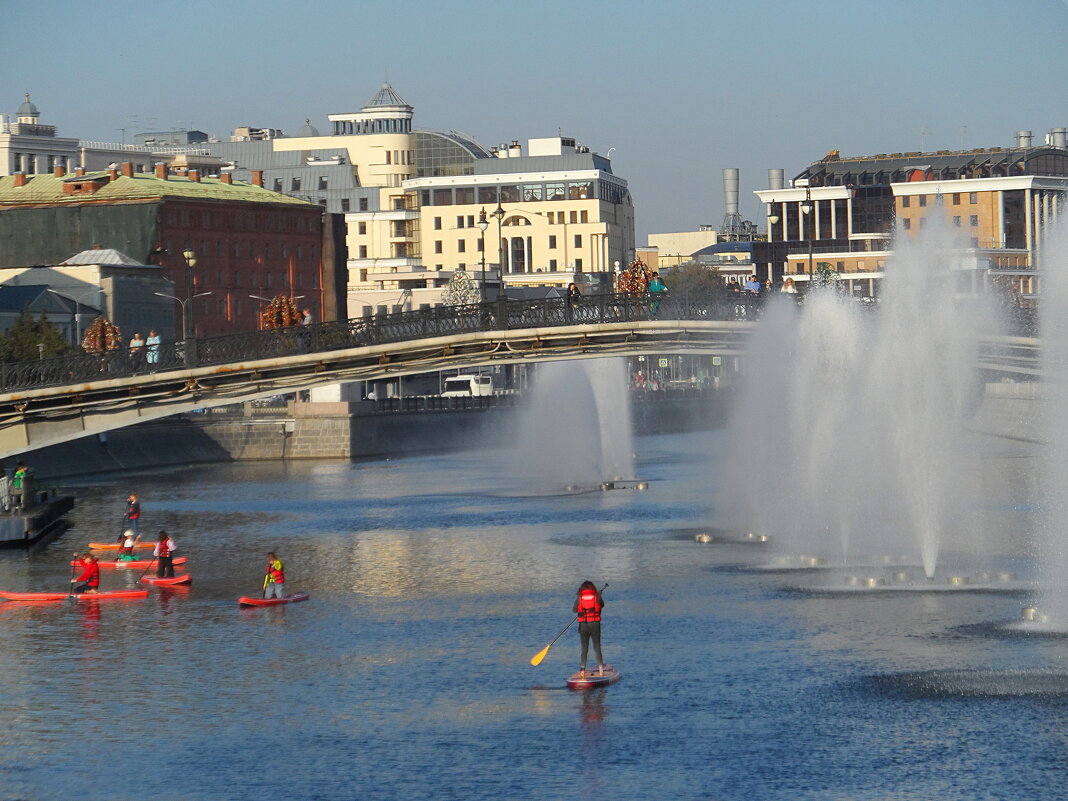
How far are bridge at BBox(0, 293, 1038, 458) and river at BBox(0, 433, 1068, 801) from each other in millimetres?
4779

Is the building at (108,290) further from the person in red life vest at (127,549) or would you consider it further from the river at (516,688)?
the river at (516,688)

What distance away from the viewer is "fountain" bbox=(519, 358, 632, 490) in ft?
303

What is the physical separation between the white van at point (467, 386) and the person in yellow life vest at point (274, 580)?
10281 centimetres

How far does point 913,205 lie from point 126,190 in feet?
256

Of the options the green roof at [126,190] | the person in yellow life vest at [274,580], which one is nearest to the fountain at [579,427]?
the person in yellow life vest at [274,580]

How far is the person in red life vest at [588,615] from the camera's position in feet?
111

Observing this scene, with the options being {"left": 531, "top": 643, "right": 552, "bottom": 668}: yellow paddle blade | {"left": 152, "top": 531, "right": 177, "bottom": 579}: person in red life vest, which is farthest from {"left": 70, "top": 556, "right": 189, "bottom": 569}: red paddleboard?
{"left": 531, "top": 643, "right": 552, "bottom": 668}: yellow paddle blade

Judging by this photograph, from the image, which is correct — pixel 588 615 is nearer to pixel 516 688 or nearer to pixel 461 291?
pixel 516 688

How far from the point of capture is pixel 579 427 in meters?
102

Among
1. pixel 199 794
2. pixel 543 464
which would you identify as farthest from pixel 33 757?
pixel 543 464

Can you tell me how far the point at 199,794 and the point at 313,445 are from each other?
83.2 metres

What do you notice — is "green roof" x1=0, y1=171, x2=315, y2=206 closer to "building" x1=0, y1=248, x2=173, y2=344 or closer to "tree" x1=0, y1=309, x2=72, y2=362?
"building" x1=0, y1=248, x2=173, y2=344

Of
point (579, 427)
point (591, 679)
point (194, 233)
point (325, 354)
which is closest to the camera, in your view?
point (591, 679)

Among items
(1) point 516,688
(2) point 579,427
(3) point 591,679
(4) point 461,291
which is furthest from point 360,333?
(4) point 461,291
